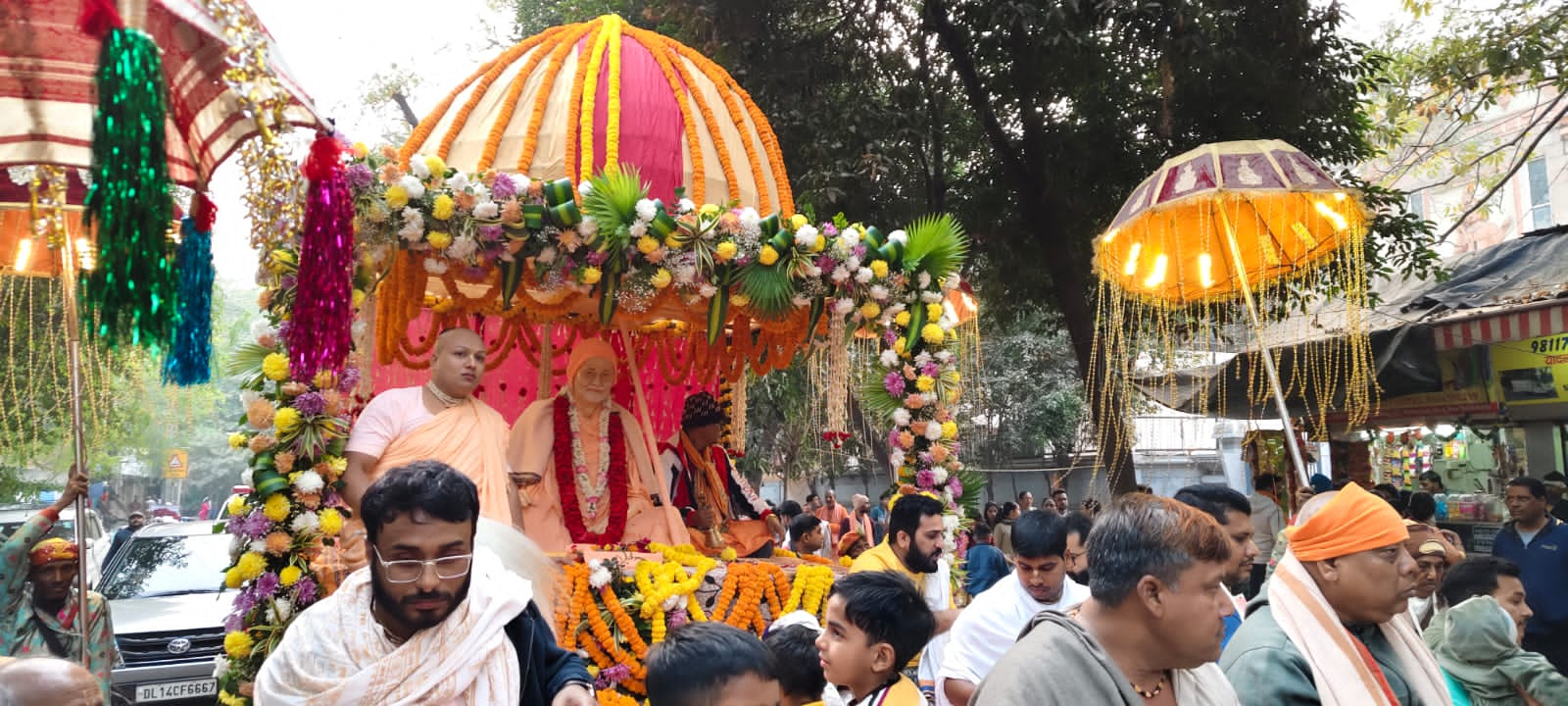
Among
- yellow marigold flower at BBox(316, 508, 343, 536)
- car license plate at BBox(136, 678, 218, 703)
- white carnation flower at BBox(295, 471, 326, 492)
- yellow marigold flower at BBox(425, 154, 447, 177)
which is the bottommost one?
car license plate at BBox(136, 678, 218, 703)

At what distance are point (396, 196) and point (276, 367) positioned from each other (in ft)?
3.80

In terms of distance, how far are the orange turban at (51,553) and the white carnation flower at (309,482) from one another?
212 centimetres

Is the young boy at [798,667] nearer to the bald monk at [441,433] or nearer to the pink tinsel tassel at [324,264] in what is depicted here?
the pink tinsel tassel at [324,264]

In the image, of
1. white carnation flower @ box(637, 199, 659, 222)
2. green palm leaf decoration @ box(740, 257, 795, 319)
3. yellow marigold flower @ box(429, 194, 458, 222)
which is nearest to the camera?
yellow marigold flower @ box(429, 194, 458, 222)

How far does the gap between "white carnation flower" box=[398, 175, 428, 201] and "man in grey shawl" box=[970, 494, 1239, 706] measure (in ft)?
15.4

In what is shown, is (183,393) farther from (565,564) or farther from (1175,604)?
(1175,604)

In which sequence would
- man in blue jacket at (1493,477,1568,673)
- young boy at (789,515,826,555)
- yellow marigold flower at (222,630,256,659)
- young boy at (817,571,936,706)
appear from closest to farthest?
young boy at (817,571,936,706)
yellow marigold flower at (222,630,256,659)
man in blue jacket at (1493,477,1568,673)
young boy at (789,515,826,555)

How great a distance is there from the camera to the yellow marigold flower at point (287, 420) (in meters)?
5.41

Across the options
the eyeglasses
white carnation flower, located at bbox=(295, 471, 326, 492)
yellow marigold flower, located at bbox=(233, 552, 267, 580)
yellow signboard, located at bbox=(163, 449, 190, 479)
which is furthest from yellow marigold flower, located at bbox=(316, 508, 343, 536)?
A: the eyeglasses

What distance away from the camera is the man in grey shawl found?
7.28 ft

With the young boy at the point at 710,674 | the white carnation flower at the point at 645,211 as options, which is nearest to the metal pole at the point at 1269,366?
the white carnation flower at the point at 645,211

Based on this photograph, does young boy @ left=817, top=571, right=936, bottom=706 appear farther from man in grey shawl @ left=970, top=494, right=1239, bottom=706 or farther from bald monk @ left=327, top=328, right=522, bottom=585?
bald monk @ left=327, top=328, right=522, bottom=585

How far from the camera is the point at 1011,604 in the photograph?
4500mm

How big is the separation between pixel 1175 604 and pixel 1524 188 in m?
22.7
